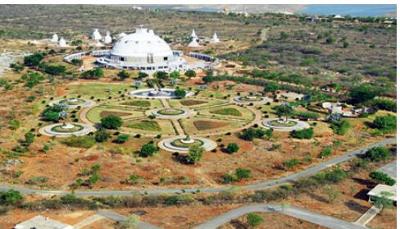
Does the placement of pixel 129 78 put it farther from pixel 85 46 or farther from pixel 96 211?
pixel 96 211

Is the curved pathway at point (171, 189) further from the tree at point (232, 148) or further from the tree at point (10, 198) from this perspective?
the tree at point (232, 148)

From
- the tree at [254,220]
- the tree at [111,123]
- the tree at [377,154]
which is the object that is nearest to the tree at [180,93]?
the tree at [111,123]

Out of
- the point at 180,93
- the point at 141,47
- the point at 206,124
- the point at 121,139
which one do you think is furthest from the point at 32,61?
the point at 121,139

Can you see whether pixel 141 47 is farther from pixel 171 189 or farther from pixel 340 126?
pixel 171 189

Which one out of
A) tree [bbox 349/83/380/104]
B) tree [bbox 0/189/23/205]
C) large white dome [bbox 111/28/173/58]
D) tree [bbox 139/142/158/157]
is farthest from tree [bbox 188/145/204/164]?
large white dome [bbox 111/28/173/58]

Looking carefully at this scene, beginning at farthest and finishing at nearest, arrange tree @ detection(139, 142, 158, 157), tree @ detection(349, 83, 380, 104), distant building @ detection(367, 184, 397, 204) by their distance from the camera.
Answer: tree @ detection(349, 83, 380, 104) < tree @ detection(139, 142, 158, 157) < distant building @ detection(367, 184, 397, 204)

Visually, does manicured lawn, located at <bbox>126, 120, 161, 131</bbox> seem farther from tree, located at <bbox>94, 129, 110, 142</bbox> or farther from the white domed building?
the white domed building
